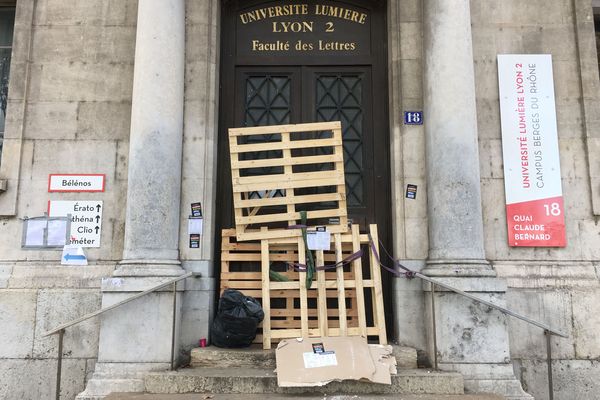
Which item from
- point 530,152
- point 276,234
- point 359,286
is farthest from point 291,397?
point 530,152

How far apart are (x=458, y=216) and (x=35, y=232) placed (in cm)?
534

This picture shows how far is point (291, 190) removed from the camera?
6.59 metres

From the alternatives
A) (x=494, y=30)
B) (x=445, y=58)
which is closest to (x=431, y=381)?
(x=445, y=58)

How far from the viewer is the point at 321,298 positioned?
6234 mm

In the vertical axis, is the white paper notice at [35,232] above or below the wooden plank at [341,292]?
above

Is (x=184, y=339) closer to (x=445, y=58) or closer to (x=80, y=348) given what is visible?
(x=80, y=348)

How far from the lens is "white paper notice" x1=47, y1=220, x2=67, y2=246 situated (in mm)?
6609

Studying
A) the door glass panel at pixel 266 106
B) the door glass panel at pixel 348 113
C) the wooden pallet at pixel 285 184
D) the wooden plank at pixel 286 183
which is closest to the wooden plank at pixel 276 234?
the wooden pallet at pixel 285 184

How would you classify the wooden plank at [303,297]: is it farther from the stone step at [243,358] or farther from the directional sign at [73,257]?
the directional sign at [73,257]

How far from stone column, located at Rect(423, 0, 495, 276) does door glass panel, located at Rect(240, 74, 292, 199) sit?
1.95 metres

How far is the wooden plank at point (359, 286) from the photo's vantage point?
621 centimetres

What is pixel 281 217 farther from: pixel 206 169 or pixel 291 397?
pixel 291 397

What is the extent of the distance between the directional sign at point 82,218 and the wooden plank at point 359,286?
328 cm

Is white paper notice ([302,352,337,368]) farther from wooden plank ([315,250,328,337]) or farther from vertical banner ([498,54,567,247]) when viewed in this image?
vertical banner ([498,54,567,247])
